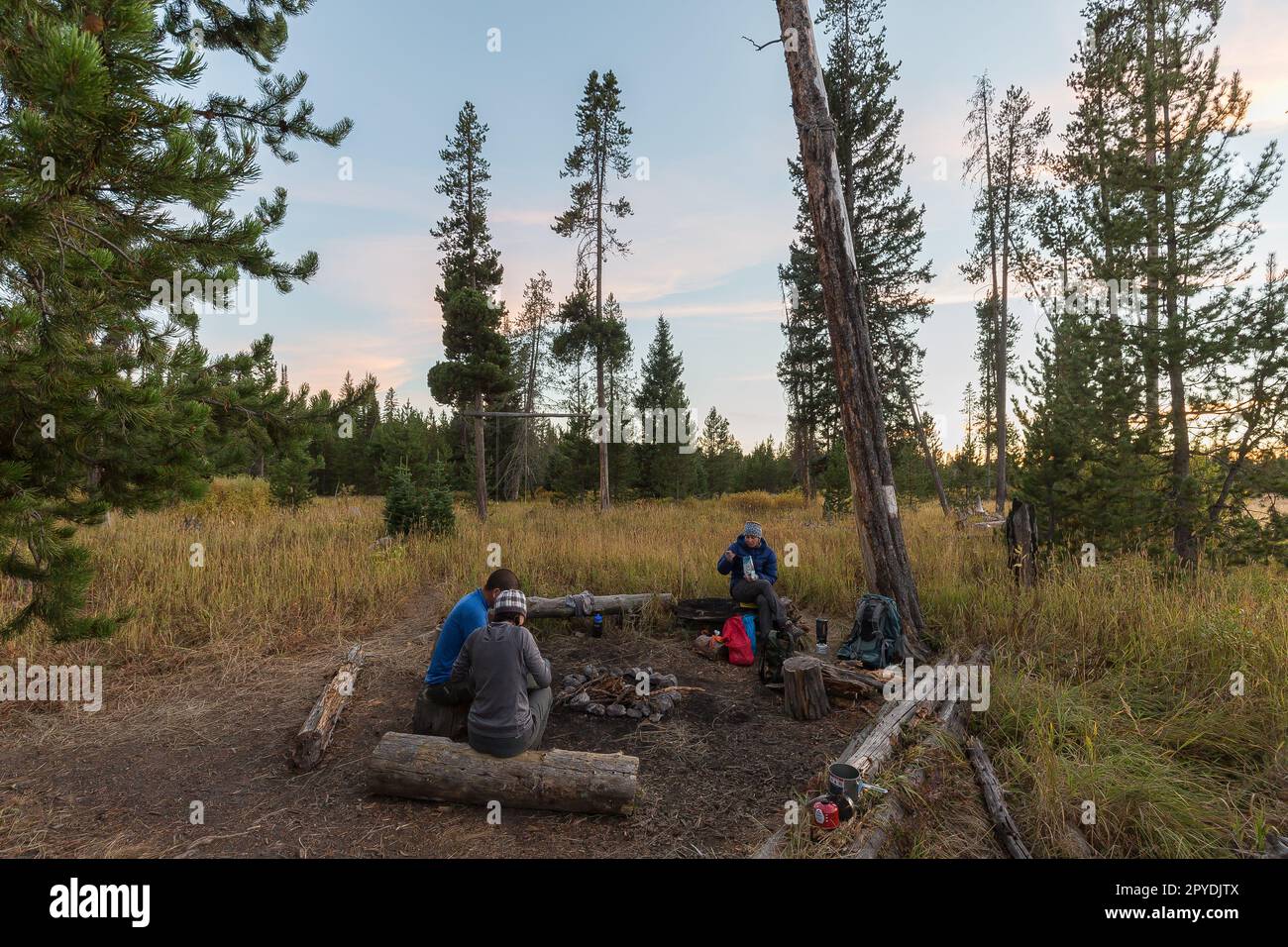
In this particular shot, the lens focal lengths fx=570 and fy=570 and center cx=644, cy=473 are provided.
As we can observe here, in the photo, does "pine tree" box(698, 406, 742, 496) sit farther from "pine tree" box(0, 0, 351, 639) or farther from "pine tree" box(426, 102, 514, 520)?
"pine tree" box(0, 0, 351, 639)

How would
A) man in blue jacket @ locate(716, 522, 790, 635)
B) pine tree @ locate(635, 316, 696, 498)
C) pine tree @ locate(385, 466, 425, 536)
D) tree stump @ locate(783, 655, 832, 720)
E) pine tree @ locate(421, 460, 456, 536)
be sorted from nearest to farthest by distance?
1. tree stump @ locate(783, 655, 832, 720)
2. man in blue jacket @ locate(716, 522, 790, 635)
3. pine tree @ locate(385, 466, 425, 536)
4. pine tree @ locate(421, 460, 456, 536)
5. pine tree @ locate(635, 316, 696, 498)

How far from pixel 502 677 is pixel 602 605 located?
3.81 meters

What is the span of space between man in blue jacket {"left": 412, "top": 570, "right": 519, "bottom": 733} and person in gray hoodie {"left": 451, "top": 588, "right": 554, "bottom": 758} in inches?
18.0

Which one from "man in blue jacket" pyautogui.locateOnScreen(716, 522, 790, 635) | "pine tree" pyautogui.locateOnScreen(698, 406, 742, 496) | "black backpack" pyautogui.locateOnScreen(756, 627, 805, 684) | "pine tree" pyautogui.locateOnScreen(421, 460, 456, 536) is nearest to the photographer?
"black backpack" pyautogui.locateOnScreen(756, 627, 805, 684)

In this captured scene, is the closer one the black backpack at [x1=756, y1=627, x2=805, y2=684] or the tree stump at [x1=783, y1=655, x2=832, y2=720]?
the tree stump at [x1=783, y1=655, x2=832, y2=720]

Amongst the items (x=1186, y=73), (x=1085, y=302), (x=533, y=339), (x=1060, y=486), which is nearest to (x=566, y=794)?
(x=1060, y=486)

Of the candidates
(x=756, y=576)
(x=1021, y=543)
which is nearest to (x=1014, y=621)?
(x=1021, y=543)

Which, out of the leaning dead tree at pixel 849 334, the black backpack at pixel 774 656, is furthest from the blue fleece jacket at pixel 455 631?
the leaning dead tree at pixel 849 334

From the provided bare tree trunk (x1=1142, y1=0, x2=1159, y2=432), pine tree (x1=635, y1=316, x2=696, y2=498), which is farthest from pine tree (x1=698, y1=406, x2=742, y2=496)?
bare tree trunk (x1=1142, y1=0, x2=1159, y2=432)

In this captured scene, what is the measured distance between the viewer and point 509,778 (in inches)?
142

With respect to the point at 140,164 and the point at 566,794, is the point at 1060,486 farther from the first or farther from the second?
the point at 140,164

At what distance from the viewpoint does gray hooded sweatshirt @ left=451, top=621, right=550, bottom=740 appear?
370 centimetres

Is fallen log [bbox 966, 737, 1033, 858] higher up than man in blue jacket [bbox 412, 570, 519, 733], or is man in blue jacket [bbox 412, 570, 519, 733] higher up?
man in blue jacket [bbox 412, 570, 519, 733]

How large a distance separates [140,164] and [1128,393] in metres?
11.1
